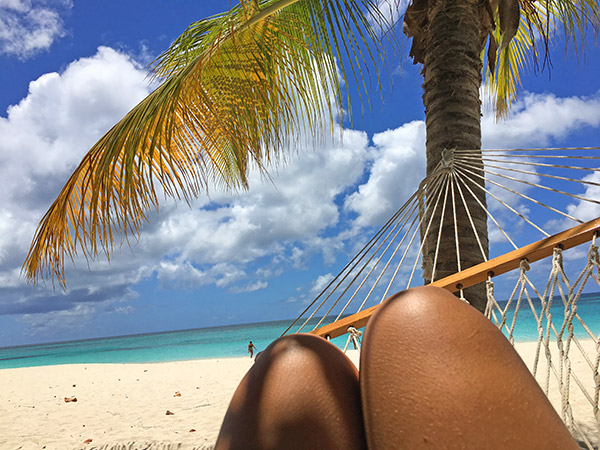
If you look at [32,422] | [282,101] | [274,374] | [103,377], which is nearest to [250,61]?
[282,101]

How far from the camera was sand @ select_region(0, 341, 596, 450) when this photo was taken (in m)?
3.55

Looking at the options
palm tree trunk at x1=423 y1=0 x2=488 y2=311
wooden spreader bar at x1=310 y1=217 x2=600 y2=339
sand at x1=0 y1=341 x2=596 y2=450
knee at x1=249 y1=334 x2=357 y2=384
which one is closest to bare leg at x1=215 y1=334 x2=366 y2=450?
knee at x1=249 y1=334 x2=357 y2=384

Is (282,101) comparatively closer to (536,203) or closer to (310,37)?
(310,37)

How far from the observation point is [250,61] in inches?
113

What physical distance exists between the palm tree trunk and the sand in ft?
6.44

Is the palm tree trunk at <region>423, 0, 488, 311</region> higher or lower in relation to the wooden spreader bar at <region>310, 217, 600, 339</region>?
higher

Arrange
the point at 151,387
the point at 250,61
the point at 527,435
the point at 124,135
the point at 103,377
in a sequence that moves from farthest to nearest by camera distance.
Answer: the point at 103,377 < the point at 151,387 < the point at 250,61 < the point at 124,135 < the point at 527,435

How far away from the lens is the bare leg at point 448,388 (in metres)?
0.62

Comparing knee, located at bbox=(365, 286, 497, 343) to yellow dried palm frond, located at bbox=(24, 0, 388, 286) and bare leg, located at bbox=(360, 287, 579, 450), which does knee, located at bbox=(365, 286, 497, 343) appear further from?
yellow dried palm frond, located at bbox=(24, 0, 388, 286)

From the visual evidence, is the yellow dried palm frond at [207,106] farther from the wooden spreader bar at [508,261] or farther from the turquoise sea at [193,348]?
the turquoise sea at [193,348]

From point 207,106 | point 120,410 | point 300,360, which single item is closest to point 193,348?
point 120,410

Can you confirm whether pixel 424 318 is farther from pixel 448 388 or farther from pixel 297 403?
pixel 297 403

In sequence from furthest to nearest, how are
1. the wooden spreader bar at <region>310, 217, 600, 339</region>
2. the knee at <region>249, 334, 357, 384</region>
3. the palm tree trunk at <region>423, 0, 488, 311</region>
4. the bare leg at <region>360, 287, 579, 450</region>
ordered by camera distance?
1. the palm tree trunk at <region>423, 0, 488, 311</region>
2. the wooden spreader bar at <region>310, 217, 600, 339</region>
3. the knee at <region>249, 334, 357, 384</region>
4. the bare leg at <region>360, 287, 579, 450</region>

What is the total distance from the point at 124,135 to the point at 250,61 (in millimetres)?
902
